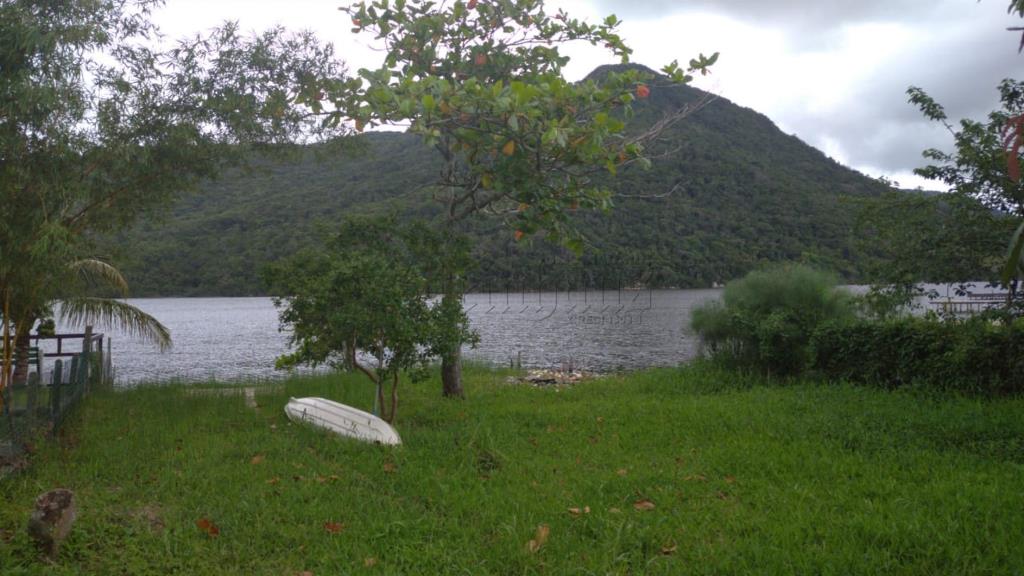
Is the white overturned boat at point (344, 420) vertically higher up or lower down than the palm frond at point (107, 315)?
lower down

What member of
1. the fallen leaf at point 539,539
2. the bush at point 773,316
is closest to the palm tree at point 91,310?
the fallen leaf at point 539,539

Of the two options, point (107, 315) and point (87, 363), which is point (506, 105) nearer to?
point (87, 363)

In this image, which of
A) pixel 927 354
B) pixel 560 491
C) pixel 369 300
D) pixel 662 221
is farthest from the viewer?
pixel 662 221

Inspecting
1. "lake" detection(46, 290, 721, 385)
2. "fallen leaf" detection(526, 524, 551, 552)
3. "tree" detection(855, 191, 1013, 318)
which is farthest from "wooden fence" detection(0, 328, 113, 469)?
"tree" detection(855, 191, 1013, 318)

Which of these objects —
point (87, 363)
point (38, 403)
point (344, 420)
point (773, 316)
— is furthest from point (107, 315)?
point (773, 316)

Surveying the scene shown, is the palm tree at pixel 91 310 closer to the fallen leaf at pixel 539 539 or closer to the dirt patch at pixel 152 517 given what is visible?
the dirt patch at pixel 152 517

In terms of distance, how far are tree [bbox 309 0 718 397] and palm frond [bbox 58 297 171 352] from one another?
27.1 feet

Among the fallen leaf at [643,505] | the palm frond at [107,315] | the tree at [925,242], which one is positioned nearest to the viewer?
the fallen leaf at [643,505]

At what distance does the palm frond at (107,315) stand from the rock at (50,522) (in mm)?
→ 11640

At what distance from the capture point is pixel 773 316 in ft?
44.0

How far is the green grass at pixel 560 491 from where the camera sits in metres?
4.90

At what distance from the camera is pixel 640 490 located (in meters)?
6.38

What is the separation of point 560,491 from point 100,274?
1317 cm

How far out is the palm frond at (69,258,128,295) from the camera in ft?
50.1
